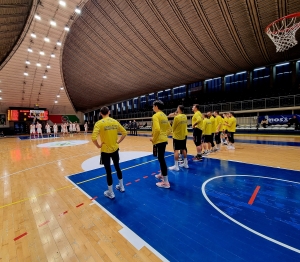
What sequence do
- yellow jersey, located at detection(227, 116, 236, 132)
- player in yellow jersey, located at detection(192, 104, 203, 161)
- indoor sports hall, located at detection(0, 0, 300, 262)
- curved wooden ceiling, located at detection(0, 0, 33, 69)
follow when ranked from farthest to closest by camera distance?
curved wooden ceiling, located at detection(0, 0, 33, 69) < yellow jersey, located at detection(227, 116, 236, 132) < player in yellow jersey, located at detection(192, 104, 203, 161) < indoor sports hall, located at detection(0, 0, 300, 262)

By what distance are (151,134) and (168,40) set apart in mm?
8303

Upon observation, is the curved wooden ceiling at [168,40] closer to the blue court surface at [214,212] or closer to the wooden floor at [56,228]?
the blue court surface at [214,212]

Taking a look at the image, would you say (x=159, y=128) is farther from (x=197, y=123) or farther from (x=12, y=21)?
(x=12, y=21)

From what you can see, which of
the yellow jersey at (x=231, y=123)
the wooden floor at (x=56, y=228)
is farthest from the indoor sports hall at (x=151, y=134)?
the yellow jersey at (x=231, y=123)

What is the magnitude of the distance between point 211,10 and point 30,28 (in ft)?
42.8

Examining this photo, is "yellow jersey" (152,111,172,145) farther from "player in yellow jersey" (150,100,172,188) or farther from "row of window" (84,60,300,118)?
"row of window" (84,60,300,118)

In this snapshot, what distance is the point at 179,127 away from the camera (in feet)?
13.8

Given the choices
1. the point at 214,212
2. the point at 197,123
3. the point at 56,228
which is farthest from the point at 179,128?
the point at 56,228

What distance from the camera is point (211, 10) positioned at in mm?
10633

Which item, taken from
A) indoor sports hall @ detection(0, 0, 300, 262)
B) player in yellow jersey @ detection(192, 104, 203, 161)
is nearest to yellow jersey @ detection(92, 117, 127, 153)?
indoor sports hall @ detection(0, 0, 300, 262)

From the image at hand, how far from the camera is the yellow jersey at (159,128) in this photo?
10.9 ft

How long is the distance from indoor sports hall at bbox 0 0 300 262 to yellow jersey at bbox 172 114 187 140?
308mm

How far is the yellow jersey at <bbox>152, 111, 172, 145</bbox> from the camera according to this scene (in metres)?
3.32

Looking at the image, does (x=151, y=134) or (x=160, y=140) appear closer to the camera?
(x=160, y=140)
